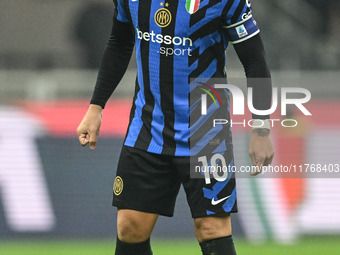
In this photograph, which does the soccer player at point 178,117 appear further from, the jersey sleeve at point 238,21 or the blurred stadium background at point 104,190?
the blurred stadium background at point 104,190

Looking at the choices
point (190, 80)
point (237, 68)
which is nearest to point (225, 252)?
point (190, 80)

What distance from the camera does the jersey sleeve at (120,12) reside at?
→ 338 centimetres

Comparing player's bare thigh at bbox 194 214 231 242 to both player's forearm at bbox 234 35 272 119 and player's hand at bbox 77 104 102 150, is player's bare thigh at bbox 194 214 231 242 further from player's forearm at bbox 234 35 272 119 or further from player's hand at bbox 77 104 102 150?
player's hand at bbox 77 104 102 150

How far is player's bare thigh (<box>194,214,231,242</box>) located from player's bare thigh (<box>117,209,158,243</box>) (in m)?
0.21

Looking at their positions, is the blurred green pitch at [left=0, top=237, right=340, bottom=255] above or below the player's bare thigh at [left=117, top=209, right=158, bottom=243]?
below

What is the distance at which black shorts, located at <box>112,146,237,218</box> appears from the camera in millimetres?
3189

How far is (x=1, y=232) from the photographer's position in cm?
596

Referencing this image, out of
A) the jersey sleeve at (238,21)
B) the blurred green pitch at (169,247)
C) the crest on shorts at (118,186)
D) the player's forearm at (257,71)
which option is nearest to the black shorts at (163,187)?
the crest on shorts at (118,186)

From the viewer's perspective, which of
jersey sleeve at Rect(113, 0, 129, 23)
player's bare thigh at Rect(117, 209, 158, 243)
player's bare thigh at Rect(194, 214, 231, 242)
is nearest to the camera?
player's bare thigh at Rect(194, 214, 231, 242)

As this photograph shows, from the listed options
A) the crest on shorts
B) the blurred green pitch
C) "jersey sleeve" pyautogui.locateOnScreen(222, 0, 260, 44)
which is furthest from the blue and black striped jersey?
the blurred green pitch

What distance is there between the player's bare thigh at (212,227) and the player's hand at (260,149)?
0.77 ft

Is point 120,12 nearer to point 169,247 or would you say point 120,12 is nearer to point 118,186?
point 118,186

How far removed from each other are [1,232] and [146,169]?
2986mm

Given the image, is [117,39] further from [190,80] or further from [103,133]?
[103,133]
